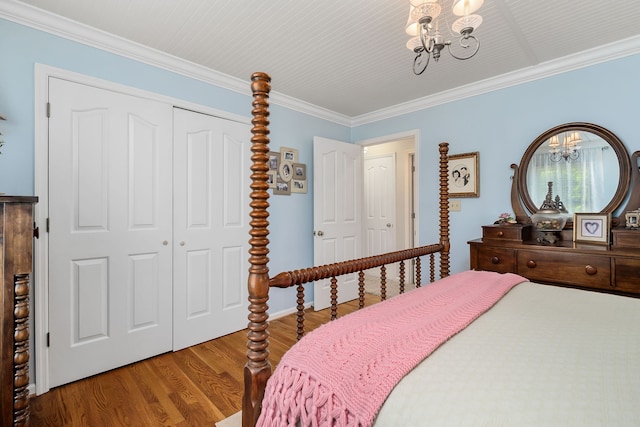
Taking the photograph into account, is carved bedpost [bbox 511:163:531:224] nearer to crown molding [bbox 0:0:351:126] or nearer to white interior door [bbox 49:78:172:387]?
crown molding [bbox 0:0:351:126]

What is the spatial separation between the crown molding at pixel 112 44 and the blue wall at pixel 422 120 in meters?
0.04

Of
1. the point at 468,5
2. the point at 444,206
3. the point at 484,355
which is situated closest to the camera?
the point at 484,355

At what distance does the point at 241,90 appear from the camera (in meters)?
2.97

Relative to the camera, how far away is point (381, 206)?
509 centimetres

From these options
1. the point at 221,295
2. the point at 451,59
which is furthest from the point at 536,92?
the point at 221,295

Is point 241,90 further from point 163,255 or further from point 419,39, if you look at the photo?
point 419,39

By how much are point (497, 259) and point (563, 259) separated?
16.4 inches

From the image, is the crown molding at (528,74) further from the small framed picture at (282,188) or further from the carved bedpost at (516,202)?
the small framed picture at (282,188)

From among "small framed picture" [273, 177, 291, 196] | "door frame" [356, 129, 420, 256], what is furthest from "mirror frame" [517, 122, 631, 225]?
"small framed picture" [273, 177, 291, 196]

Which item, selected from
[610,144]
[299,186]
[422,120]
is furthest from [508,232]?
[299,186]

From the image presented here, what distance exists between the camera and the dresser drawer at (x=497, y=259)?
240 centimetres

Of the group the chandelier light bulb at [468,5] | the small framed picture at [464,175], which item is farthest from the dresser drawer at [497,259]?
the chandelier light bulb at [468,5]

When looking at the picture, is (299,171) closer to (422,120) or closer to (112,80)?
(422,120)

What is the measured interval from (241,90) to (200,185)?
3.33 feet
